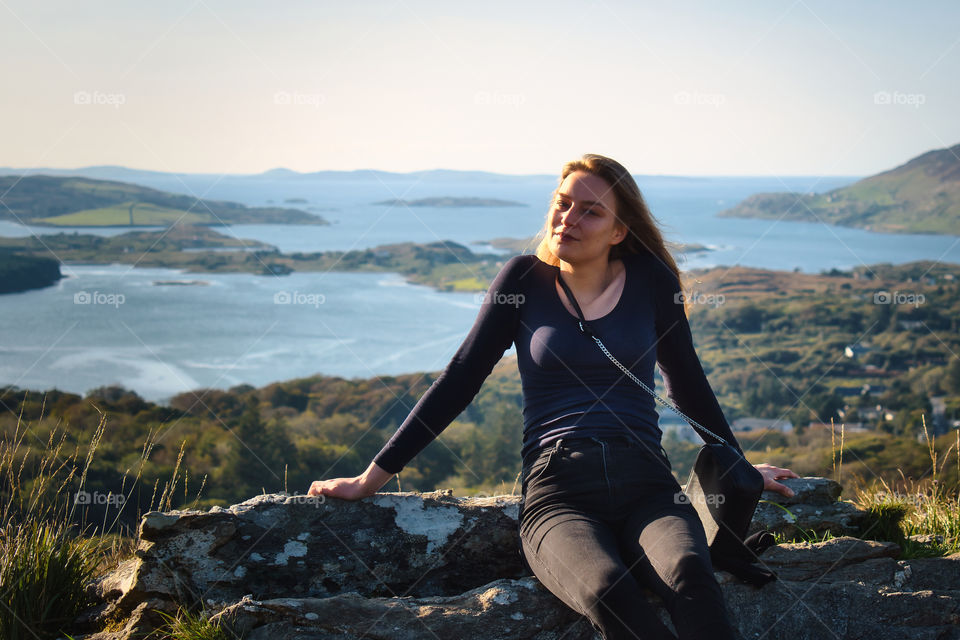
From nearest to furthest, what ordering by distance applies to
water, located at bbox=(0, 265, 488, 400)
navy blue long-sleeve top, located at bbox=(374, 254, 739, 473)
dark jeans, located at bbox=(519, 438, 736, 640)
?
dark jeans, located at bbox=(519, 438, 736, 640), navy blue long-sleeve top, located at bbox=(374, 254, 739, 473), water, located at bbox=(0, 265, 488, 400)

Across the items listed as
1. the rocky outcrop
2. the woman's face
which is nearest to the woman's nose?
the woman's face

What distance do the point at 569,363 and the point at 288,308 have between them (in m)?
62.5

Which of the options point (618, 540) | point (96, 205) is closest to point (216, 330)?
point (96, 205)

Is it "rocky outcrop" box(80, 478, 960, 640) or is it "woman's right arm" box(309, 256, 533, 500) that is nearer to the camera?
"rocky outcrop" box(80, 478, 960, 640)

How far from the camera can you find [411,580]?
2.67 meters

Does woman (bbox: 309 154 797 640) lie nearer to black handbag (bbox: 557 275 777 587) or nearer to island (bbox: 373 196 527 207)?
black handbag (bbox: 557 275 777 587)

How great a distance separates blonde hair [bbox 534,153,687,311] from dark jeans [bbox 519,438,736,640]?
83 cm

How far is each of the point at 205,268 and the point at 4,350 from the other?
2223 centimetres

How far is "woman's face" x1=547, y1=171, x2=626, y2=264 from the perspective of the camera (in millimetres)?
2818

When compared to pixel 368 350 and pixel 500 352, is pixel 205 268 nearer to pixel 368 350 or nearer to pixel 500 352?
pixel 368 350

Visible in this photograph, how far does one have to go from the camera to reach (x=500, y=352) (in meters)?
2.83

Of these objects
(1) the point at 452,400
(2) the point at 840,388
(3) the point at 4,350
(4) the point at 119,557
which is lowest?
(2) the point at 840,388

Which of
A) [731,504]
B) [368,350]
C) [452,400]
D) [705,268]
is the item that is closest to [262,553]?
[452,400]

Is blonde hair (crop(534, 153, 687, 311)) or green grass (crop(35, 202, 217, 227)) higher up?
green grass (crop(35, 202, 217, 227))
